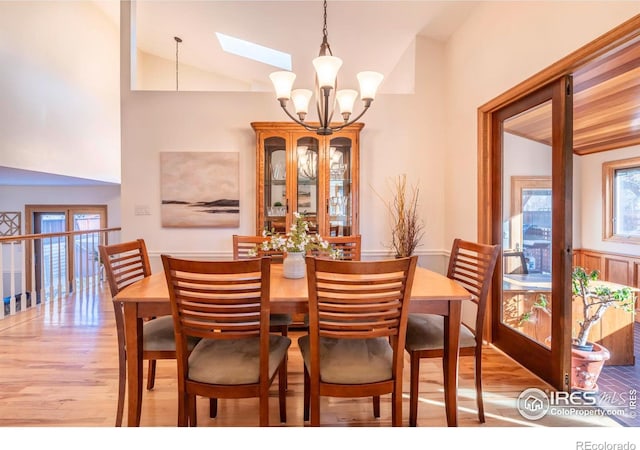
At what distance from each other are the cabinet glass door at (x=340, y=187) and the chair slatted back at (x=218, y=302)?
198cm

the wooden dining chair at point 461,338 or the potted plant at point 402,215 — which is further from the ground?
the potted plant at point 402,215

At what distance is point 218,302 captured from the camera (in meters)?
1.40

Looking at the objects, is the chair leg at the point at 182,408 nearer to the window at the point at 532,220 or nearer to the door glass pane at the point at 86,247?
the window at the point at 532,220

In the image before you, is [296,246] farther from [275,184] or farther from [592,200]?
[592,200]

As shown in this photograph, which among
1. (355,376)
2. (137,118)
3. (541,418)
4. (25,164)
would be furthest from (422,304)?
(25,164)

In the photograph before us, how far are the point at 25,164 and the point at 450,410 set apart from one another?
520cm

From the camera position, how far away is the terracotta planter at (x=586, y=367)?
2.08 m

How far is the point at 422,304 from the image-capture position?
1.59 m

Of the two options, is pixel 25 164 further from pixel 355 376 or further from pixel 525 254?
pixel 525 254

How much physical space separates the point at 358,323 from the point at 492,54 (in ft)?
7.92

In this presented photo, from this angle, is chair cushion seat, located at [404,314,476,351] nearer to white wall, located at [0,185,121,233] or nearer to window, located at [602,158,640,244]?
window, located at [602,158,640,244]

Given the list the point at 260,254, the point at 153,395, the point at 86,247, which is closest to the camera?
the point at 153,395

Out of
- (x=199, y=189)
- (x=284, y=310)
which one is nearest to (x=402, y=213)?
(x=199, y=189)

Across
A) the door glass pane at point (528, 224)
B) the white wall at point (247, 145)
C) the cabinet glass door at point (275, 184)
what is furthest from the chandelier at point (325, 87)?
the white wall at point (247, 145)
